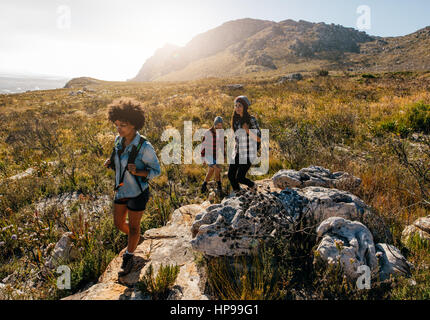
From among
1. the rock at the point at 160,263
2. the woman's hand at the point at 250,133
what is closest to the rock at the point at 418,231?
the woman's hand at the point at 250,133

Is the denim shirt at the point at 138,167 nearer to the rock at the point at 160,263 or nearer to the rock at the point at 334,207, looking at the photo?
the rock at the point at 160,263

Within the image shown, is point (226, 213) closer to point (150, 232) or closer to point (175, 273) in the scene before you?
point (175, 273)

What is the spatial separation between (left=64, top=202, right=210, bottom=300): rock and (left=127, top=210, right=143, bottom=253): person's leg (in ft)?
0.81

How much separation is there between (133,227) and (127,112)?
145cm

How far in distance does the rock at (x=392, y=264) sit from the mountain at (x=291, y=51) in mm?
64743

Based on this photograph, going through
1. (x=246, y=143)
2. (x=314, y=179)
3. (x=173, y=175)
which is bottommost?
(x=173, y=175)

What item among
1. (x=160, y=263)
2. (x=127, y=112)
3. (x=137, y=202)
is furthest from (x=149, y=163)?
(x=160, y=263)

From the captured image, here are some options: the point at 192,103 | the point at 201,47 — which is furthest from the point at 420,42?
the point at 201,47

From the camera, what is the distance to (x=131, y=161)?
2369 millimetres

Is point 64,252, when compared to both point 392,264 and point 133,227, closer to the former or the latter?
point 133,227

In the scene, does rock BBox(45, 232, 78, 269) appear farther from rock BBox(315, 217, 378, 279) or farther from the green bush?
the green bush

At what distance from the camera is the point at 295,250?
241 centimetres

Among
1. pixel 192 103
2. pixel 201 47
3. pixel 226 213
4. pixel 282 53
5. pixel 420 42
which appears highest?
pixel 201 47

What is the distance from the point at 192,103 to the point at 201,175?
36.2 ft
